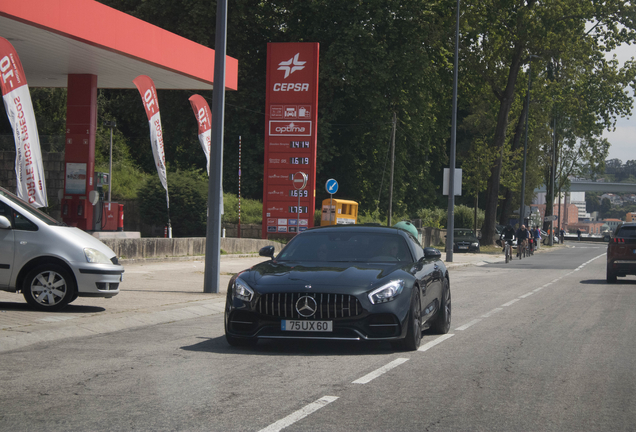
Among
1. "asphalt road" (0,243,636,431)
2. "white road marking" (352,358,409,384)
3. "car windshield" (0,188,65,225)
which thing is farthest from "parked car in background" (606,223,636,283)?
"car windshield" (0,188,65,225)

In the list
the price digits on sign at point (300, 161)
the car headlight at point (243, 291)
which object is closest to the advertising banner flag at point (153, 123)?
the price digits on sign at point (300, 161)

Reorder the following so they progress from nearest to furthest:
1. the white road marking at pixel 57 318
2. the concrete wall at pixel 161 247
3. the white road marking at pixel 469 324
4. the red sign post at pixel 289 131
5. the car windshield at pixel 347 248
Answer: the car windshield at pixel 347 248
the white road marking at pixel 57 318
the white road marking at pixel 469 324
the concrete wall at pixel 161 247
the red sign post at pixel 289 131

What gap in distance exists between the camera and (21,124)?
1686 cm

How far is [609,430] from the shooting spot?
5.15 meters

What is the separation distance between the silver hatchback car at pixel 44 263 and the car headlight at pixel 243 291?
3318mm

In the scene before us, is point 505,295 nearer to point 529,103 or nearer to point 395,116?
point 395,116

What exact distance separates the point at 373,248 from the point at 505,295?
835 centimetres

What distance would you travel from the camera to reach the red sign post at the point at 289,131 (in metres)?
28.4

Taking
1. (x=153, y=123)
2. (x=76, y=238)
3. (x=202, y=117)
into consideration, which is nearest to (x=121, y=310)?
(x=76, y=238)

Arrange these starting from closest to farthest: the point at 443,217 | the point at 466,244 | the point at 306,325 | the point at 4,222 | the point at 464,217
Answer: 1. the point at 306,325
2. the point at 4,222
3. the point at 466,244
4. the point at 443,217
5. the point at 464,217

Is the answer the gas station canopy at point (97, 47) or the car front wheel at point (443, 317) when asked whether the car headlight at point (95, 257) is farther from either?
the gas station canopy at point (97, 47)

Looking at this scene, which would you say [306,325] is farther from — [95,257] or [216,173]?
[216,173]

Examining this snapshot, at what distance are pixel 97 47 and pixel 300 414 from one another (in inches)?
676

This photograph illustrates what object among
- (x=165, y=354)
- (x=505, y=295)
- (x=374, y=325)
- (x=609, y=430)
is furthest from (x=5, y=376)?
(x=505, y=295)
